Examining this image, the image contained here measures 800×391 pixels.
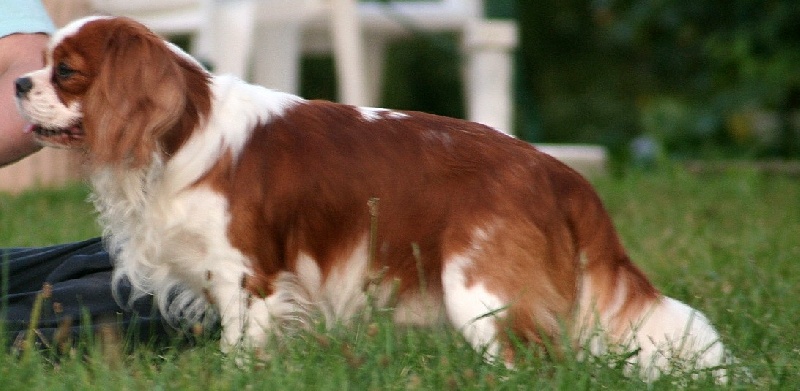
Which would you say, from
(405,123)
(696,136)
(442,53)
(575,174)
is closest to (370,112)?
(405,123)

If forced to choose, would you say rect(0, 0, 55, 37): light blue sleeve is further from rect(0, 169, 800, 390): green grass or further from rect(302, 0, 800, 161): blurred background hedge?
rect(302, 0, 800, 161): blurred background hedge

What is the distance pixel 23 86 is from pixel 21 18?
795 mm

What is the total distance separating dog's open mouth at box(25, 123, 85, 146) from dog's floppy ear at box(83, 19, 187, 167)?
4cm

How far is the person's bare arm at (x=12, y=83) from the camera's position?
11.9 feet

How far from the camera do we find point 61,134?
10.3ft

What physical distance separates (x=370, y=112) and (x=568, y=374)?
941 millimetres

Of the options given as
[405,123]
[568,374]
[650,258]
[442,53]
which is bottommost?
[442,53]

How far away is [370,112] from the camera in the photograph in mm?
3363

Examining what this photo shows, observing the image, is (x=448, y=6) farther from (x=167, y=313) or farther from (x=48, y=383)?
(x=48, y=383)

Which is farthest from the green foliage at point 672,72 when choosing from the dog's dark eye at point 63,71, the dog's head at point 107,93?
the dog's dark eye at point 63,71

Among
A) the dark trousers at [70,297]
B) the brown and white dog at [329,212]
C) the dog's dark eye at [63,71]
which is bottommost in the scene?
the dark trousers at [70,297]

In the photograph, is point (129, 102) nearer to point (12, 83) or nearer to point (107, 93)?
point (107, 93)

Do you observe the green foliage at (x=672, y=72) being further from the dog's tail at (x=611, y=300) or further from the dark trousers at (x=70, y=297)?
the dark trousers at (x=70, y=297)

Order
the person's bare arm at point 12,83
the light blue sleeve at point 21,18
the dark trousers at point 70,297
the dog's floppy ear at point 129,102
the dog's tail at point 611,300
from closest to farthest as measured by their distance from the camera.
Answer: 1. the dog's floppy ear at point 129,102
2. the dog's tail at point 611,300
3. the dark trousers at point 70,297
4. the person's bare arm at point 12,83
5. the light blue sleeve at point 21,18
